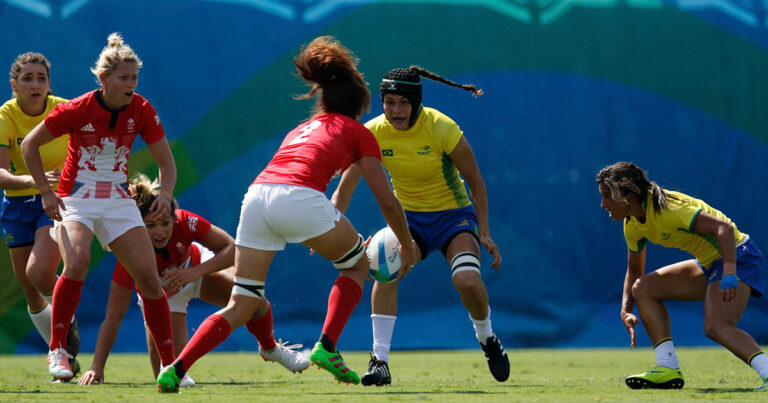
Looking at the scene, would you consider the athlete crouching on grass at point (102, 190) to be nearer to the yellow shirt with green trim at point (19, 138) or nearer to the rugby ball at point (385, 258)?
the yellow shirt with green trim at point (19, 138)

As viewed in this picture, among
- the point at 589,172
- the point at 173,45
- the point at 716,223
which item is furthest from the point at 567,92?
the point at 716,223

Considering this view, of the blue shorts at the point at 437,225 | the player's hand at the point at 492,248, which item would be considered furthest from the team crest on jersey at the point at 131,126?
the player's hand at the point at 492,248

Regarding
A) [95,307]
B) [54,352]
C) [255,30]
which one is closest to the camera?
[54,352]

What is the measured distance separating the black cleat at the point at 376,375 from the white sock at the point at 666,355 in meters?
1.43

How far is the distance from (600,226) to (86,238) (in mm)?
5468

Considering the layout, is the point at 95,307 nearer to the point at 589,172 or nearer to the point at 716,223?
the point at 589,172

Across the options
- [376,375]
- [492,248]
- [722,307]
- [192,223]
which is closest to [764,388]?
[722,307]

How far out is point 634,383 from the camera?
15.6 ft

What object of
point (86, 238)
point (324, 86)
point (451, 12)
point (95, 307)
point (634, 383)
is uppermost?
point (451, 12)

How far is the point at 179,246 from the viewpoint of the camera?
5.17 metres

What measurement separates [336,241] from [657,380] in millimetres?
1906

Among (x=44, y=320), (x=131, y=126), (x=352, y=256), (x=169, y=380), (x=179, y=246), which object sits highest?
(x=131, y=126)

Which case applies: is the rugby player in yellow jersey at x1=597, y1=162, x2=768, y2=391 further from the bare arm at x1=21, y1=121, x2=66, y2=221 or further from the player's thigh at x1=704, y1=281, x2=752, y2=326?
the bare arm at x1=21, y1=121, x2=66, y2=221

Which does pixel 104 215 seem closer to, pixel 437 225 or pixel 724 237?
pixel 437 225
